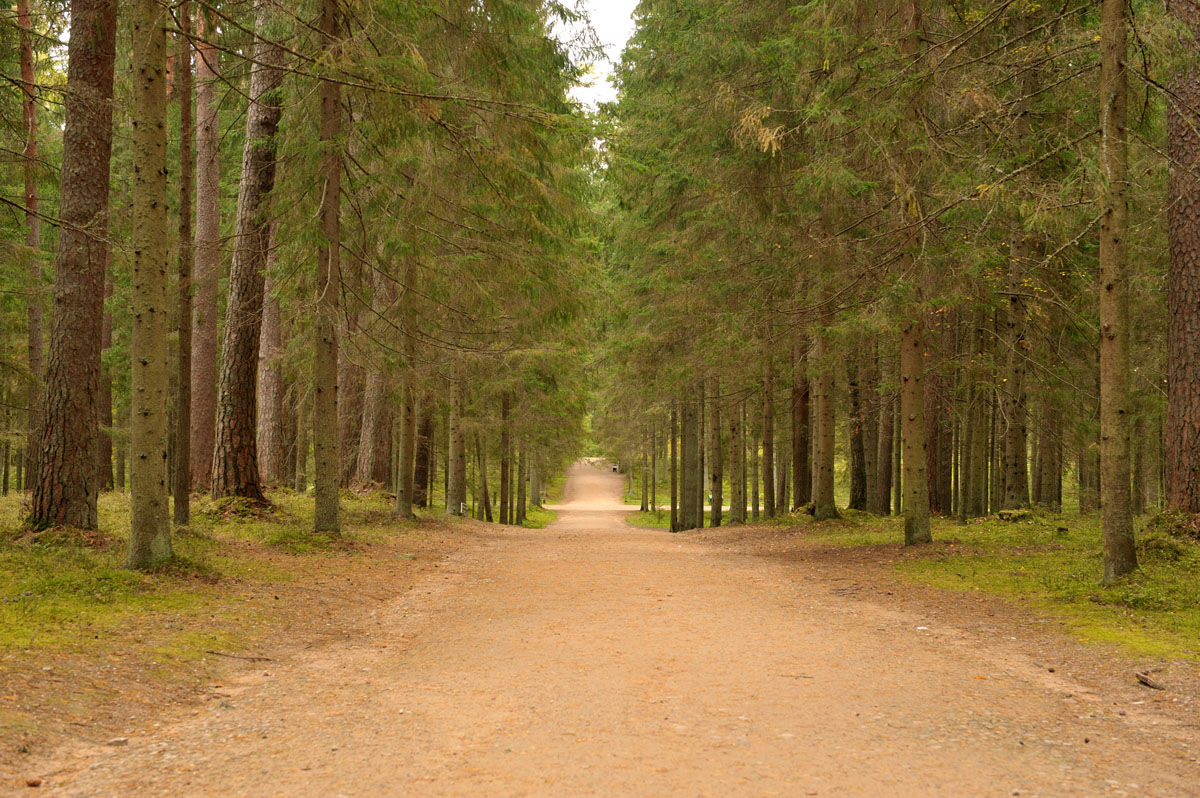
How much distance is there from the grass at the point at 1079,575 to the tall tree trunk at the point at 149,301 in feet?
27.9

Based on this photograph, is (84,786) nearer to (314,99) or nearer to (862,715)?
(862,715)

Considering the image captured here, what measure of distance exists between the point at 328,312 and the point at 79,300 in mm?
3315

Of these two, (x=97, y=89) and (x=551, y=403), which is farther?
(x=551, y=403)

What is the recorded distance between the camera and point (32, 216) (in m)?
14.0

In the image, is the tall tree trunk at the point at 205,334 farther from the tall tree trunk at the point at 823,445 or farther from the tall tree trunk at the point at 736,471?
the tall tree trunk at the point at 736,471

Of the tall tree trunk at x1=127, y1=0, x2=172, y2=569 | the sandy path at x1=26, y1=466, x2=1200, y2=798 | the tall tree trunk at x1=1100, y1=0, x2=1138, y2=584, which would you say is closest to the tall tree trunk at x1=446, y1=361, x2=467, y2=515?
the tall tree trunk at x1=127, y1=0, x2=172, y2=569

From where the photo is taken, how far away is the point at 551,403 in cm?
2364

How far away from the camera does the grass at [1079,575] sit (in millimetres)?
6781

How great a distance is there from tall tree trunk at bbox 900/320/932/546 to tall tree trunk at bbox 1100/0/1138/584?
3873mm

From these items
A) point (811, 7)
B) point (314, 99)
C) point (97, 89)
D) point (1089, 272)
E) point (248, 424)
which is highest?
point (811, 7)

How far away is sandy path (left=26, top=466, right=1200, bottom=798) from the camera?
12.5 feet

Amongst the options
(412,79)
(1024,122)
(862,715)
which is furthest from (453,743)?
(1024,122)

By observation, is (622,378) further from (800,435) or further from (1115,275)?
(1115,275)

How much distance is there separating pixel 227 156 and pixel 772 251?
1561 centimetres
